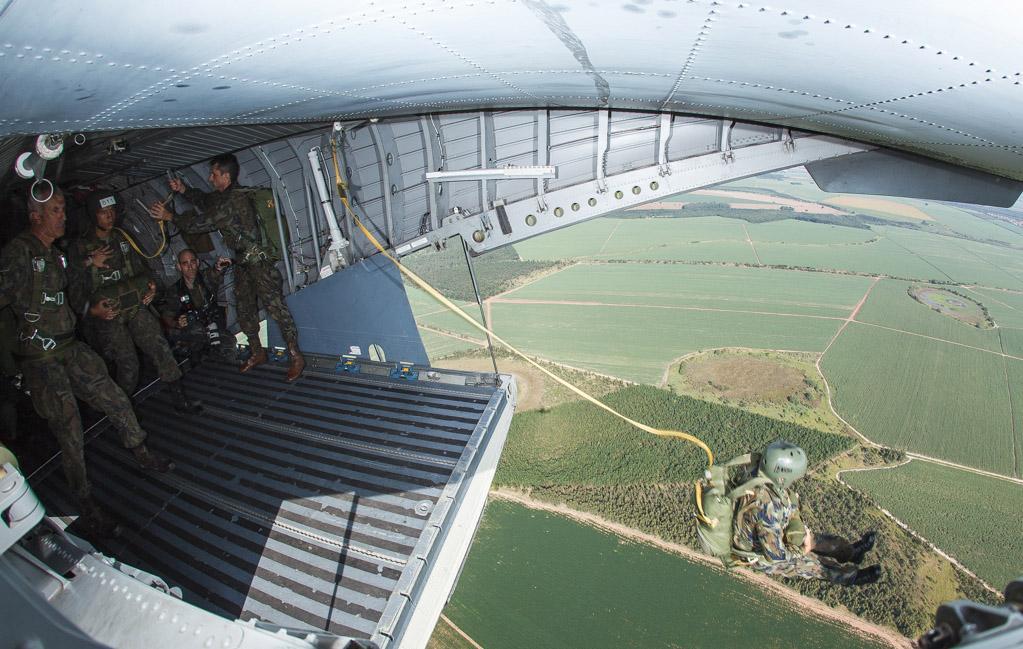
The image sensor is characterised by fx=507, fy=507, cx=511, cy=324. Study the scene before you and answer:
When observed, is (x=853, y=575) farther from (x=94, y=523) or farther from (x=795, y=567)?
(x=94, y=523)

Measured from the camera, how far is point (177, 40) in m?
1.10

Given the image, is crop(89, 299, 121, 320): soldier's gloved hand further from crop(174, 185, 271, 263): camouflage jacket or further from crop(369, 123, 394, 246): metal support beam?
crop(369, 123, 394, 246): metal support beam

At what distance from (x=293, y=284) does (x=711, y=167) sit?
3907 mm

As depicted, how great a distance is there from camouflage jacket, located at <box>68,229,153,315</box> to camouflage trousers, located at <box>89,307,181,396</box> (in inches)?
5.0


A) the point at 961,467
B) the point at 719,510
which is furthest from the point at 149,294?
the point at 961,467

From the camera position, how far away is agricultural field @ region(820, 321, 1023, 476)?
1722 centimetres

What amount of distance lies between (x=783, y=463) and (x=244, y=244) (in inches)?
165

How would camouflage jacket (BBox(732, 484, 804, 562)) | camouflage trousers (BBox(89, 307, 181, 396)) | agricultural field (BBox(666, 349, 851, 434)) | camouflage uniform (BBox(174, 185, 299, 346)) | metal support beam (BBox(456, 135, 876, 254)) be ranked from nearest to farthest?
1. camouflage jacket (BBox(732, 484, 804, 562))
2. metal support beam (BBox(456, 135, 876, 254))
3. camouflage trousers (BBox(89, 307, 181, 396))
4. camouflage uniform (BBox(174, 185, 299, 346))
5. agricultural field (BBox(666, 349, 851, 434))

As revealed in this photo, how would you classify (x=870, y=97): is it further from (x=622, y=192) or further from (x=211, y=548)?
(x=211, y=548)

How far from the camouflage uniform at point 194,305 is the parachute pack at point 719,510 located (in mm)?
4684

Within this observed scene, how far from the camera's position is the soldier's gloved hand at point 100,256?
357 cm

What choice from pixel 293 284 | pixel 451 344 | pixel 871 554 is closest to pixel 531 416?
pixel 451 344

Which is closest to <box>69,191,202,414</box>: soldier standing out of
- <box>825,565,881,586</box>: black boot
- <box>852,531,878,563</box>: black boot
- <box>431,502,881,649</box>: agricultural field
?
<box>825,565,881,586</box>: black boot

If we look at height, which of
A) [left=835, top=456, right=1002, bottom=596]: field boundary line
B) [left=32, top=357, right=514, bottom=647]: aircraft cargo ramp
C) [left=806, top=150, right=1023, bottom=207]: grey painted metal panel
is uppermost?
[left=806, top=150, right=1023, bottom=207]: grey painted metal panel
